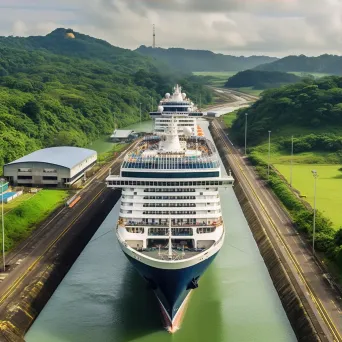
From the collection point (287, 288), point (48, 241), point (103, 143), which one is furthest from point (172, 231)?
point (103, 143)

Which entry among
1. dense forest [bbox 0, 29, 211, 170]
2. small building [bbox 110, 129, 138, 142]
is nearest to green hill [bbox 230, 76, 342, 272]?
small building [bbox 110, 129, 138, 142]

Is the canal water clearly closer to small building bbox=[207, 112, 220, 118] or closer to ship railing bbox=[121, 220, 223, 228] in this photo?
ship railing bbox=[121, 220, 223, 228]

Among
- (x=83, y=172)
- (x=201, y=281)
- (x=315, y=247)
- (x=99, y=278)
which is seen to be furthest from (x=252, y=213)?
(x=83, y=172)

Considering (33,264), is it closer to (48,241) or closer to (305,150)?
(48,241)

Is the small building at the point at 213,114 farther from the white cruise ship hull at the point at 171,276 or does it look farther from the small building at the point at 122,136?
the white cruise ship hull at the point at 171,276

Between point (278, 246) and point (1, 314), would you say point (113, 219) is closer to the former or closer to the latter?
point (278, 246)

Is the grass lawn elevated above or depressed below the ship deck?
below

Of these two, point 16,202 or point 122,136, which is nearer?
point 16,202
